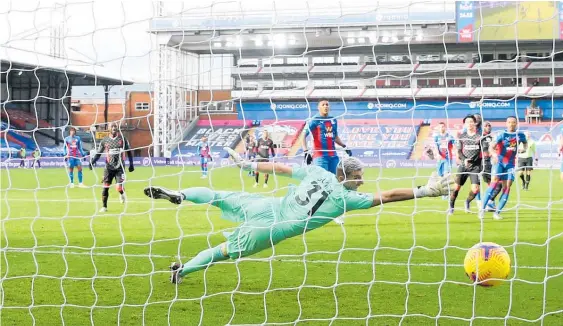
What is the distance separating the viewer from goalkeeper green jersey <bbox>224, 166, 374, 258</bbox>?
16.1 feet

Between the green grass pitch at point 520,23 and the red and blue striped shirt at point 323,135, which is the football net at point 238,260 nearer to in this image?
the red and blue striped shirt at point 323,135

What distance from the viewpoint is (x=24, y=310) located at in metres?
4.90

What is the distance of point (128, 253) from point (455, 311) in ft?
11.9

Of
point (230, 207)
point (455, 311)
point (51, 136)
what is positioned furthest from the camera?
point (51, 136)

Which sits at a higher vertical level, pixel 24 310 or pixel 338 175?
pixel 338 175

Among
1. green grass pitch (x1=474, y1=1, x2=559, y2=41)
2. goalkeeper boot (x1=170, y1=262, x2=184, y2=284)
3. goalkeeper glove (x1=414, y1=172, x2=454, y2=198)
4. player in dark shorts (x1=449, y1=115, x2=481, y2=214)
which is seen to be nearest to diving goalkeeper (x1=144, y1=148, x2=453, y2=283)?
goalkeeper glove (x1=414, y1=172, x2=454, y2=198)

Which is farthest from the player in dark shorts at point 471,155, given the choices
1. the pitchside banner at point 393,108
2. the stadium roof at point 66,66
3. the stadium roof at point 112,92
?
the pitchside banner at point 393,108

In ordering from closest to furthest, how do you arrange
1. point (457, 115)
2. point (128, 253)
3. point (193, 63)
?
point (128, 253)
point (193, 63)
point (457, 115)

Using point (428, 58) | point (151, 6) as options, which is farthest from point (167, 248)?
point (428, 58)

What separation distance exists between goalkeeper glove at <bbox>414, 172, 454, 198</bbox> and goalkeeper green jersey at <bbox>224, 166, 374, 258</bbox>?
45cm

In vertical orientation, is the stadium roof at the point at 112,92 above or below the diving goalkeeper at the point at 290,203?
above

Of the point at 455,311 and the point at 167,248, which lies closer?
the point at 455,311

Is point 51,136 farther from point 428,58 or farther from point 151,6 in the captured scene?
point 151,6

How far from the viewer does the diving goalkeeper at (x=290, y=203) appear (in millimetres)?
4906
